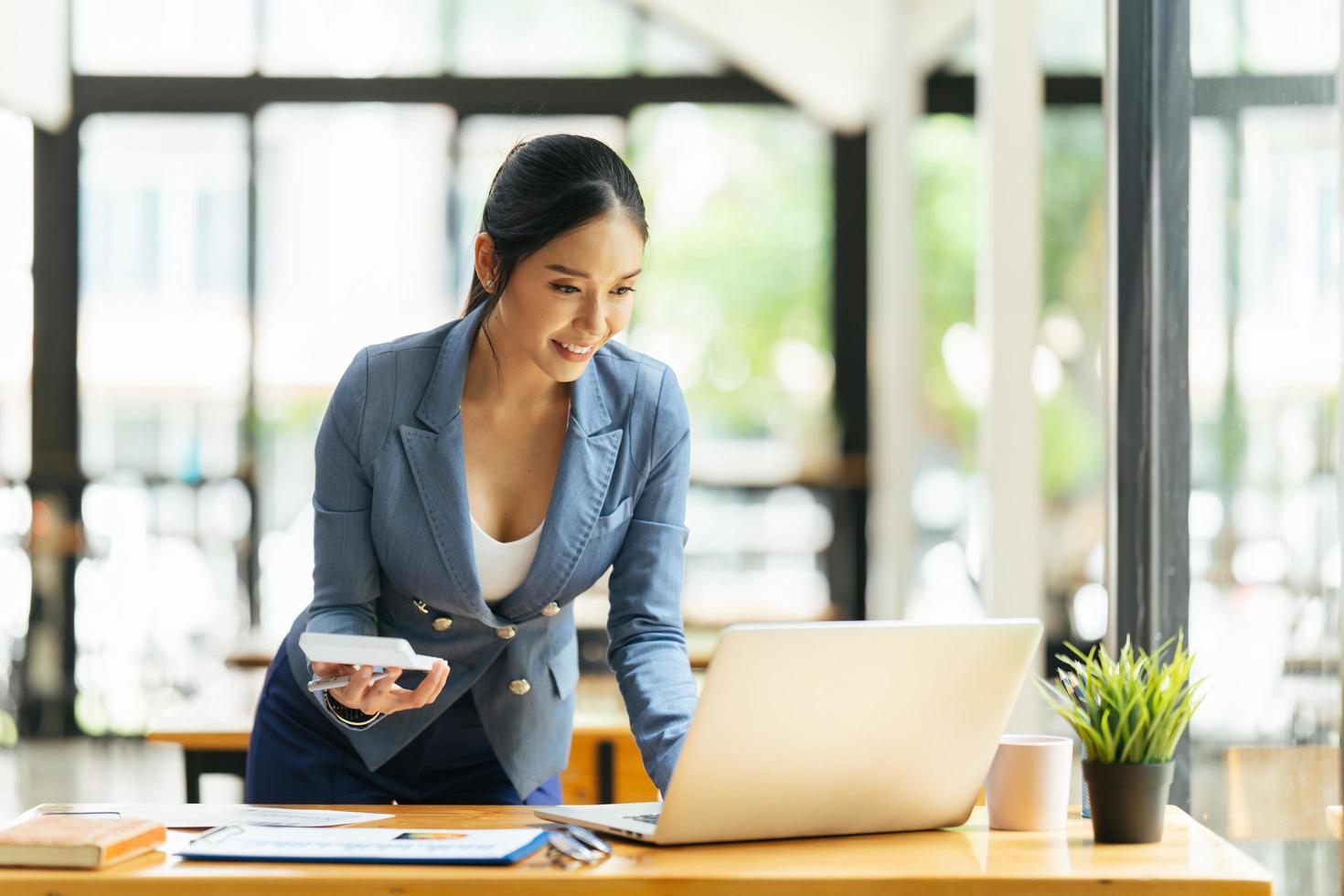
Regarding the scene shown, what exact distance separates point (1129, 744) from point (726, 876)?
43 cm

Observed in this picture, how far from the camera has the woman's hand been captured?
1519 millimetres

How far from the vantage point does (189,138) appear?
645 centimetres

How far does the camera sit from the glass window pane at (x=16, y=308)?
6.33 metres

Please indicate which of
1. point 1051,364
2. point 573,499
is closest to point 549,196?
point 573,499

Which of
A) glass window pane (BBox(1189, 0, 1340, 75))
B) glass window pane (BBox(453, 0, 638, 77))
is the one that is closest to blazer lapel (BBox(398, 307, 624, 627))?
glass window pane (BBox(1189, 0, 1340, 75))

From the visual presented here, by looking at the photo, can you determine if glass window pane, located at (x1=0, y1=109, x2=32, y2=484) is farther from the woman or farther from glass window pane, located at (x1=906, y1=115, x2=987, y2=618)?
the woman

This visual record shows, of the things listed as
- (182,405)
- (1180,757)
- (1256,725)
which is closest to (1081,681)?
(1256,725)

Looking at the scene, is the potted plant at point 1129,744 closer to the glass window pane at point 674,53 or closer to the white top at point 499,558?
the white top at point 499,558

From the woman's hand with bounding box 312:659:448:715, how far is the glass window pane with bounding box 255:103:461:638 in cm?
493

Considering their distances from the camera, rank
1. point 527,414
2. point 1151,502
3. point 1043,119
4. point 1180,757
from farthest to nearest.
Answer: point 1043,119, point 1151,502, point 1180,757, point 527,414

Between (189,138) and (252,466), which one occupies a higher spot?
(189,138)

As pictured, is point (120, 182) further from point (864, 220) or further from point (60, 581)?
point (864, 220)

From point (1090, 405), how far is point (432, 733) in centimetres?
274

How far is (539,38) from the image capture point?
6406 mm
